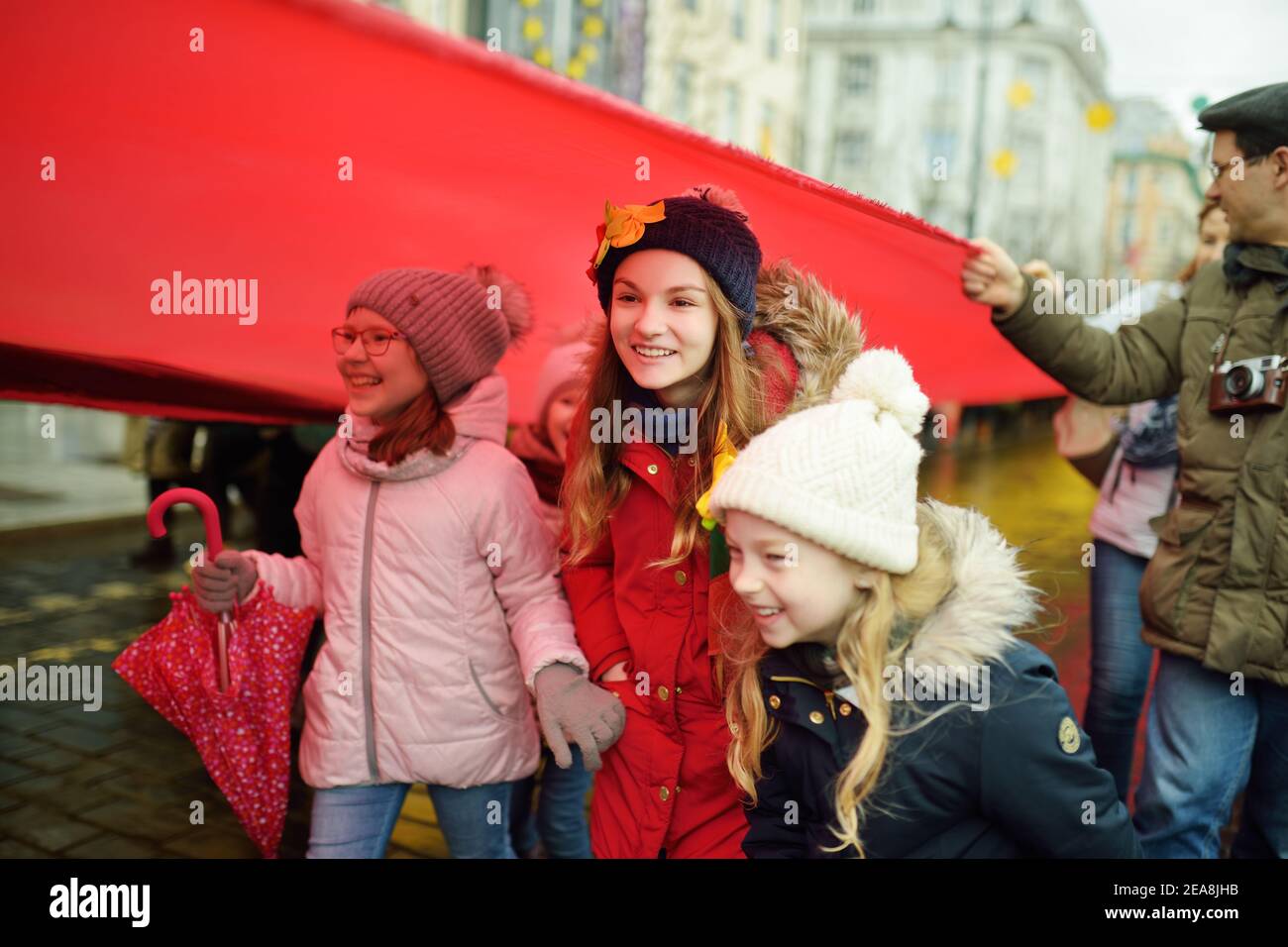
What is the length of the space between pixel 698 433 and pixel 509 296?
73 centimetres

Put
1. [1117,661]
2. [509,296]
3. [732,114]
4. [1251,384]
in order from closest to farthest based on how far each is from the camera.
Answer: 1. [1251,384]
2. [509,296]
3. [1117,661]
4. [732,114]

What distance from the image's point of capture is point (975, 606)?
174cm

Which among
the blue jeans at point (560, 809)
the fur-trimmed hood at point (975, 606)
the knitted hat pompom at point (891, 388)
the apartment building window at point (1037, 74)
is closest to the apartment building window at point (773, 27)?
the apartment building window at point (1037, 74)

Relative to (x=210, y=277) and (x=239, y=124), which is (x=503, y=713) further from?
(x=239, y=124)

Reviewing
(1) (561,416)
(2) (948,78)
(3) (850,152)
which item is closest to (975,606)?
(1) (561,416)

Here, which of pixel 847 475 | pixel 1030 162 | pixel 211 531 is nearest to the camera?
pixel 847 475

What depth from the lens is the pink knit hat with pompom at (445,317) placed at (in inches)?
90.3

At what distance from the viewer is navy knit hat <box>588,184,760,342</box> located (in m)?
1.98

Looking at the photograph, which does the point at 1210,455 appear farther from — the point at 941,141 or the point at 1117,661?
the point at 941,141

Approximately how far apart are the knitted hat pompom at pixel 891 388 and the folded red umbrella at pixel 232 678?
4.54 ft

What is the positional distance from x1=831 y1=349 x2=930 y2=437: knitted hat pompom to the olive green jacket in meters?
0.89

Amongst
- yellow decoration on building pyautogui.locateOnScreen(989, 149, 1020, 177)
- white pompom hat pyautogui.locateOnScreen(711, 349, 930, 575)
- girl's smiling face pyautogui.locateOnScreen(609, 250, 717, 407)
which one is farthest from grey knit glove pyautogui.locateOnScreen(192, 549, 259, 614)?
yellow decoration on building pyautogui.locateOnScreen(989, 149, 1020, 177)

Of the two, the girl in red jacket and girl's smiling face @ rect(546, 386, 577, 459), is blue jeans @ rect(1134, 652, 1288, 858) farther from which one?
girl's smiling face @ rect(546, 386, 577, 459)

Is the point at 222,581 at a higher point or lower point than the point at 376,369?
lower
